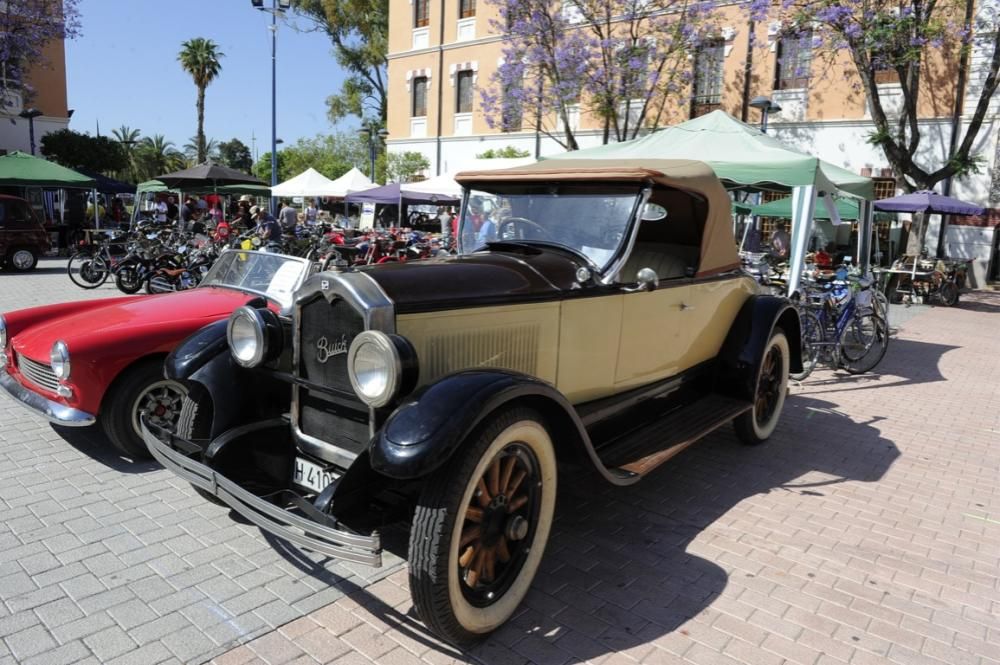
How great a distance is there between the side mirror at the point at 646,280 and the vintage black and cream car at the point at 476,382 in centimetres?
1

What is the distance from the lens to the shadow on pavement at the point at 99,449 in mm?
4355

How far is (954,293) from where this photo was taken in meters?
14.9

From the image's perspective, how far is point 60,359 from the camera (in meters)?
4.16

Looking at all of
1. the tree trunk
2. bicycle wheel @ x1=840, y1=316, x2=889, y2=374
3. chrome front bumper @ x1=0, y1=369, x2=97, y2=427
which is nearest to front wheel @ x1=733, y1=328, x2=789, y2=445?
bicycle wheel @ x1=840, y1=316, x2=889, y2=374

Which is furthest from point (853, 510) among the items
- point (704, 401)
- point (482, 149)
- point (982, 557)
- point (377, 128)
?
point (377, 128)

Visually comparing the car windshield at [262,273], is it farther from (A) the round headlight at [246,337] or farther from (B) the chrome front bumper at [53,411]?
(A) the round headlight at [246,337]

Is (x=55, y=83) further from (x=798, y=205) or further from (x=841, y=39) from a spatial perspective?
(x=798, y=205)

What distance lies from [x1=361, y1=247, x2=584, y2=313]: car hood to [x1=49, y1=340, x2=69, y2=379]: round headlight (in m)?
2.33

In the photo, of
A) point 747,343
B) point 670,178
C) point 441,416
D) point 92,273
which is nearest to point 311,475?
point 441,416

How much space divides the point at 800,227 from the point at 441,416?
21.5ft

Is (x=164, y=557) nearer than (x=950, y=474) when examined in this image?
Yes

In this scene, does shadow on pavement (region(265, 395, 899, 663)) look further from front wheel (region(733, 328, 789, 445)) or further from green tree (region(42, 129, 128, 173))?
green tree (region(42, 129, 128, 173))

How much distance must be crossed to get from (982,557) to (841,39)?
14.8 meters

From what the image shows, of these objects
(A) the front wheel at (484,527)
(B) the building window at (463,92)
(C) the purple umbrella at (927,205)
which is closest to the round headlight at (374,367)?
(A) the front wheel at (484,527)
